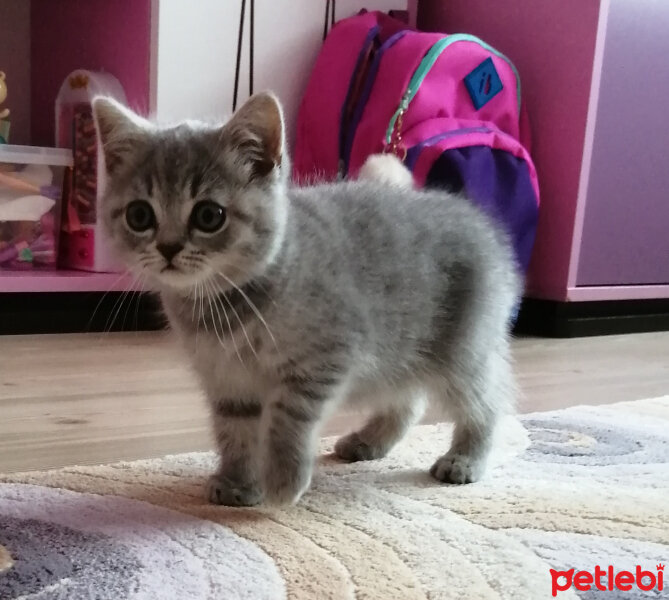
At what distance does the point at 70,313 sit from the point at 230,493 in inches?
45.6

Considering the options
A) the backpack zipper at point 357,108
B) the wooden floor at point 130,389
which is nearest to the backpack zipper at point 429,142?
the backpack zipper at point 357,108

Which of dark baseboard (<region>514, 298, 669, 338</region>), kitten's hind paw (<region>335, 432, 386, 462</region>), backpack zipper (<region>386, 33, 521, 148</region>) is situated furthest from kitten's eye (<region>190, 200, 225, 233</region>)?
dark baseboard (<region>514, 298, 669, 338</region>)

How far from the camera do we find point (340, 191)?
3.49 feet

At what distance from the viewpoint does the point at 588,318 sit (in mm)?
2324

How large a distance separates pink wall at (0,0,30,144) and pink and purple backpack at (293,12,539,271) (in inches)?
31.7

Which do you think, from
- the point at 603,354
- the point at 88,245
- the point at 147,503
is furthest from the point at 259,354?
the point at 603,354

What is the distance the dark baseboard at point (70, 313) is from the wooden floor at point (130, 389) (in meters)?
0.07

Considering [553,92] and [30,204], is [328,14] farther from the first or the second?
[30,204]

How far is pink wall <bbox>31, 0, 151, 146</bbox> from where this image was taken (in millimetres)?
1898

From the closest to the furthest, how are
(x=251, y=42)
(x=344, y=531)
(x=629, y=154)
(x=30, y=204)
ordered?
(x=344, y=531) → (x=30, y=204) → (x=251, y=42) → (x=629, y=154)

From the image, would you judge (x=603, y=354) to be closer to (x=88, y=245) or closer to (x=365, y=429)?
(x=365, y=429)

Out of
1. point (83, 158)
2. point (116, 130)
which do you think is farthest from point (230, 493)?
point (83, 158)

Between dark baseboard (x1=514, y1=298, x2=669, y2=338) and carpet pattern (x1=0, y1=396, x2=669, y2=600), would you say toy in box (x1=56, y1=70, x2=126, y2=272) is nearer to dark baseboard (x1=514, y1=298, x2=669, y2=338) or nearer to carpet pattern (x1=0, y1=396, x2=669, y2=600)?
carpet pattern (x1=0, y1=396, x2=669, y2=600)

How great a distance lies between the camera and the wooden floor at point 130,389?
107cm
